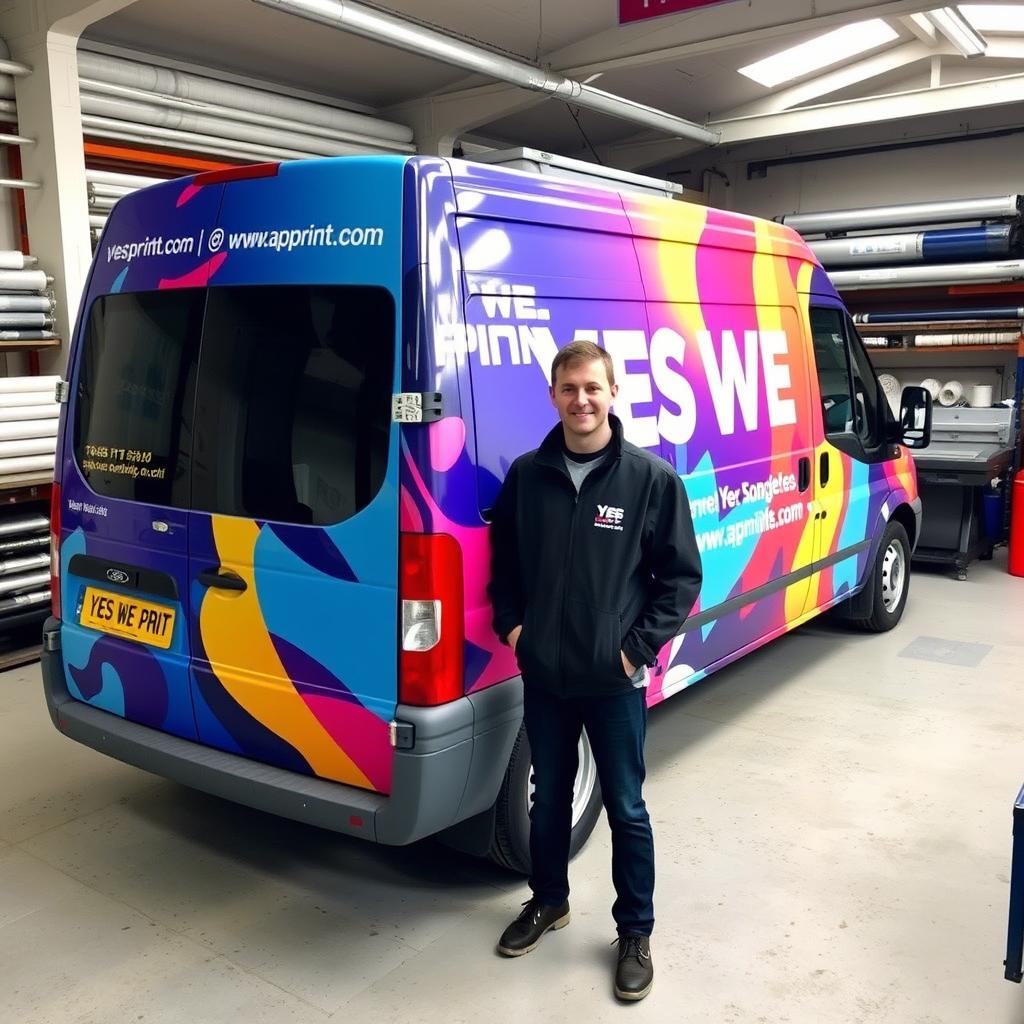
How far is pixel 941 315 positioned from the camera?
888cm

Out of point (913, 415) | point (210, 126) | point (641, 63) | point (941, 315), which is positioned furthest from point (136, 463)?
point (941, 315)

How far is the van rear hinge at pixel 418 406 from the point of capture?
246 cm

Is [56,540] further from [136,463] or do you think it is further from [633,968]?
[633,968]

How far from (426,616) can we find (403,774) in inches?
15.3

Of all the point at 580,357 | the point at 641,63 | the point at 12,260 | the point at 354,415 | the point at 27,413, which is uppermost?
the point at 641,63

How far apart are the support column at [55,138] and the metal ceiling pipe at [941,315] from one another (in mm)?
5956

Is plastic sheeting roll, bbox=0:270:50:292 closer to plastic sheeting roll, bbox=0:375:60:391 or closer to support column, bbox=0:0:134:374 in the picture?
support column, bbox=0:0:134:374

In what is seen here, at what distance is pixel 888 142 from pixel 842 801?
8.25 meters

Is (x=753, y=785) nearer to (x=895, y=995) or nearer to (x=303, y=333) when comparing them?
(x=895, y=995)

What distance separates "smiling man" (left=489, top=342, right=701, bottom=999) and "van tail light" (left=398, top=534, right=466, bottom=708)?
0.15m

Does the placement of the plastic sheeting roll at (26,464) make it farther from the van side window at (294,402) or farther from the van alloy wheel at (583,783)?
the van alloy wheel at (583,783)

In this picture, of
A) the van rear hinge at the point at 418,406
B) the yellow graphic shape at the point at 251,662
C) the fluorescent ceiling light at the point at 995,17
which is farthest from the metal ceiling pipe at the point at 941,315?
the yellow graphic shape at the point at 251,662

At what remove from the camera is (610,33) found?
708 cm

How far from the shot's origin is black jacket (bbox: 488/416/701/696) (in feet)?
8.07
